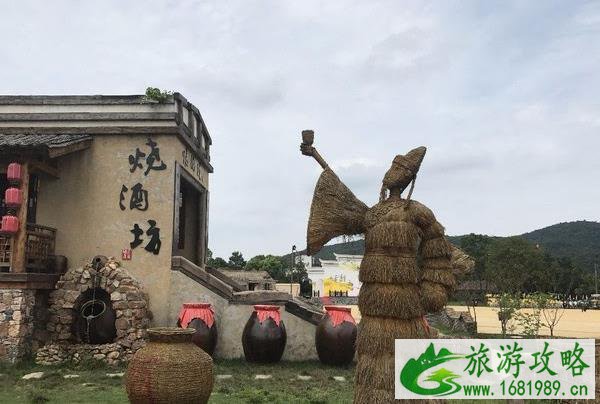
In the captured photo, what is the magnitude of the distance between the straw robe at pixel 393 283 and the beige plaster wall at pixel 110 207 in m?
7.27

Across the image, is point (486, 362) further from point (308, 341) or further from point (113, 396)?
point (308, 341)

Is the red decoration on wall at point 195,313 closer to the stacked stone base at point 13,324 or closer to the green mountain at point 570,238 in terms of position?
the stacked stone base at point 13,324

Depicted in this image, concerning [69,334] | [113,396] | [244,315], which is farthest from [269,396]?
[69,334]

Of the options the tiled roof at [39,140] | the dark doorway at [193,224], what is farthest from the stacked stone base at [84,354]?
the dark doorway at [193,224]

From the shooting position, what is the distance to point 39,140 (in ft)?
34.6

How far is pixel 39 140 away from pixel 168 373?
6.62 m

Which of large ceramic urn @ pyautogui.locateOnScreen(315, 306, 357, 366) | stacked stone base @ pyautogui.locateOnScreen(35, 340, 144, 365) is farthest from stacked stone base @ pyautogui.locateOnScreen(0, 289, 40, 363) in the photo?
large ceramic urn @ pyautogui.locateOnScreen(315, 306, 357, 366)

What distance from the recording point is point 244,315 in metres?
11.1

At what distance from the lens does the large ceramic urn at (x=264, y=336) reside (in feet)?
33.7

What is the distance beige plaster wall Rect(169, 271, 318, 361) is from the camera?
1095 cm

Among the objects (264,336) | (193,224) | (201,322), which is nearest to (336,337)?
(264,336)

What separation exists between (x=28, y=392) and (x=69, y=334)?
9.79 ft

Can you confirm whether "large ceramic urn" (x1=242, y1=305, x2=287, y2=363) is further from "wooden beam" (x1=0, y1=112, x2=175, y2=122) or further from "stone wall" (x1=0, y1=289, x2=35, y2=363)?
"wooden beam" (x1=0, y1=112, x2=175, y2=122)

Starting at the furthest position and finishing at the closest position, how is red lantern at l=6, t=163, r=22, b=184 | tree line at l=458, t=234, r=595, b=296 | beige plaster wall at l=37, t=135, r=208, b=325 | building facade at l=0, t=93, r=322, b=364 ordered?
tree line at l=458, t=234, r=595, b=296 < beige plaster wall at l=37, t=135, r=208, b=325 < building facade at l=0, t=93, r=322, b=364 < red lantern at l=6, t=163, r=22, b=184
